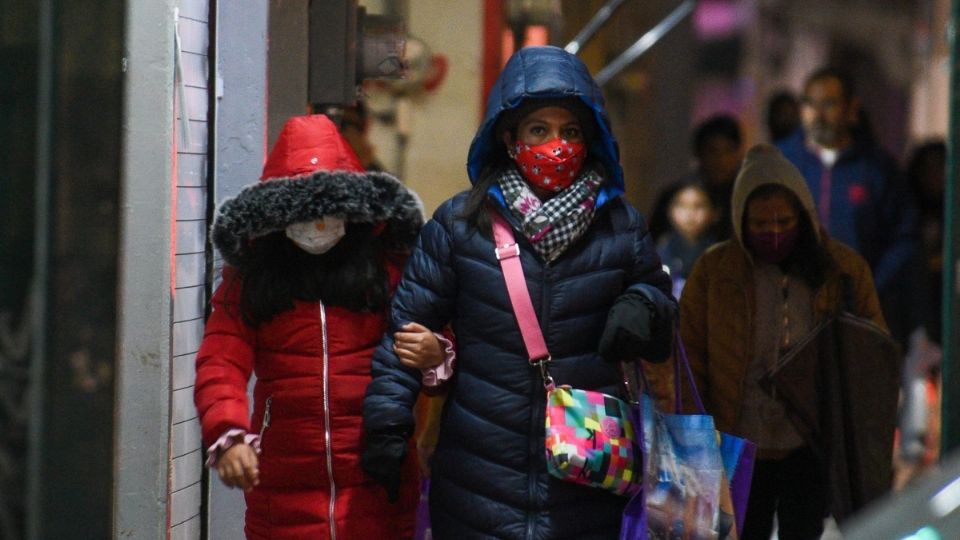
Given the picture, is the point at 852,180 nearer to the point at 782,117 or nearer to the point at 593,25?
the point at 782,117

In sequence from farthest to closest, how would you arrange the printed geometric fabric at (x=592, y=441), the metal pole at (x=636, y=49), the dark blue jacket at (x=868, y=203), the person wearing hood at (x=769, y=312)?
the metal pole at (x=636, y=49) → the dark blue jacket at (x=868, y=203) → the person wearing hood at (x=769, y=312) → the printed geometric fabric at (x=592, y=441)

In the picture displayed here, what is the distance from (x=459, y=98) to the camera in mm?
7316

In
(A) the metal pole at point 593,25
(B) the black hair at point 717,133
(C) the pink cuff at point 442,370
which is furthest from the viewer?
(B) the black hair at point 717,133

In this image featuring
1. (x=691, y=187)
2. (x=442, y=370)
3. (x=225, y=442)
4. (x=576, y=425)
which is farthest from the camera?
(x=691, y=187)

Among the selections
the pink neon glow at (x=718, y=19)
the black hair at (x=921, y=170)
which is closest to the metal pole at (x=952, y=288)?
the black hair at (x=921, y=170)

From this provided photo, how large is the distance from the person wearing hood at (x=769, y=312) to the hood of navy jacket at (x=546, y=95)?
102 centimetres

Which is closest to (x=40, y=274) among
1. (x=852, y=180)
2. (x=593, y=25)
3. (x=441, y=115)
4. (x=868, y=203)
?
(x=441, y=115)

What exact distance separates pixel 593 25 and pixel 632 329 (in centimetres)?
420

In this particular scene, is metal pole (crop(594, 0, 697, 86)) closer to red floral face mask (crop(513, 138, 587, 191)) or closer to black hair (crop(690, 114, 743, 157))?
black hair (crop(690, 114, 743, 157))

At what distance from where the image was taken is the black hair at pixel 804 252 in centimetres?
561

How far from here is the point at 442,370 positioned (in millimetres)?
4723

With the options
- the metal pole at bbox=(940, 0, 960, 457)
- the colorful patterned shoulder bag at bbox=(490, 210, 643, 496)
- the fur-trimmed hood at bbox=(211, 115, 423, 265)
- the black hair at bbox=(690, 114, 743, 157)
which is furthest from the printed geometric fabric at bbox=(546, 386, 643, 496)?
the black hair at bbox=(690, 114, 743, 157)

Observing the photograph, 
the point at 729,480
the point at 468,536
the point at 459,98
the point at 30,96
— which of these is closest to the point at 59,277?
the point at 30,96

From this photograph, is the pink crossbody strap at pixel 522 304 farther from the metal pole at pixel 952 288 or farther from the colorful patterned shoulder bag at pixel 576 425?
the metal pole at pixel 952 288
